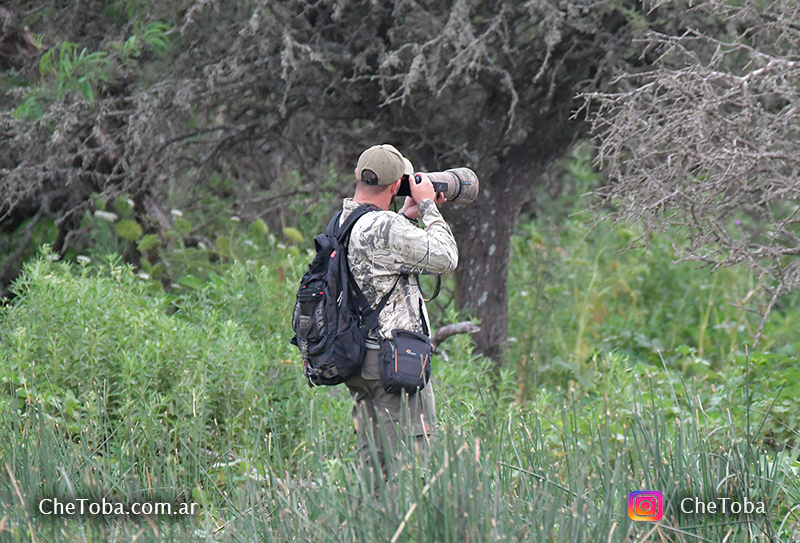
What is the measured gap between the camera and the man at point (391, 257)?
3234mm

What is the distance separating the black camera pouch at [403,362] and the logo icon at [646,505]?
2.96ft

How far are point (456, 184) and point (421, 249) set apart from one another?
48 cm

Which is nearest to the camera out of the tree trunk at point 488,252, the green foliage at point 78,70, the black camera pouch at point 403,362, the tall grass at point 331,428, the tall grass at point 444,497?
the tall grass at point 444,497

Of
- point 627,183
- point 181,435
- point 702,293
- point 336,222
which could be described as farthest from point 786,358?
point 181,435

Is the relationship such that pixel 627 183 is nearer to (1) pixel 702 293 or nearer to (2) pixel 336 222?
(2) pixel 336 222

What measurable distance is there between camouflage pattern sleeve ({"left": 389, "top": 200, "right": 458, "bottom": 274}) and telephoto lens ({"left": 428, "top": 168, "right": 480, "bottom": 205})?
312 millimetres

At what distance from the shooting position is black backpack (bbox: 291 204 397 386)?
3.23 m

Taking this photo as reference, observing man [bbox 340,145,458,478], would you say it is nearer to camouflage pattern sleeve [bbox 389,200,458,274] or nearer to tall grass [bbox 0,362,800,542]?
camouflage pattern sleeve [bbox 389,200,458,274]

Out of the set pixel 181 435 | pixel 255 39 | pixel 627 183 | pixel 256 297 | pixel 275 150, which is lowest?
pixel 181 435

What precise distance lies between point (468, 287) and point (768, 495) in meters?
3.60

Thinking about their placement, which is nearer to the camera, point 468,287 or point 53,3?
point 53,3

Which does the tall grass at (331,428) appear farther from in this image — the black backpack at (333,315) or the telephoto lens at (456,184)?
the telephoto lens at (456,184)

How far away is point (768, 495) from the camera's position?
274 cm

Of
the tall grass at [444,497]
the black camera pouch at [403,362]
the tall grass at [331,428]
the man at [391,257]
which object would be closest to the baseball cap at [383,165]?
the man at [391,257]
